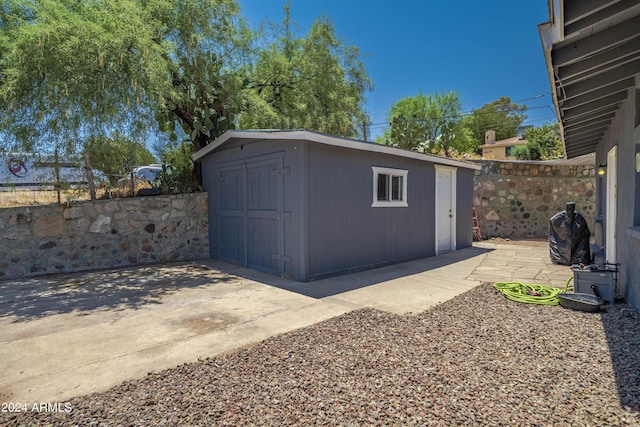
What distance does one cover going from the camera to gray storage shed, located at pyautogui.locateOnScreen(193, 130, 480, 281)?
561cm

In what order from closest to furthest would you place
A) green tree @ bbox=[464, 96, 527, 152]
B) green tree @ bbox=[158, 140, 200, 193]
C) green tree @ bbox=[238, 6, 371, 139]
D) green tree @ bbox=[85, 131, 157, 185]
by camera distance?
1. green tree @ bbox=[85, 131, 157, 185]
2. green tree @ bbox=[158, 140, 200, 193]
3. green tree @ bbox=[238, 6, 371, 139]
4. green tree @ bbox=[464, 96, 527, 152]

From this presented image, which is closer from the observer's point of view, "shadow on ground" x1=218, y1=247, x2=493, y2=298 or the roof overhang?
the roof overhang

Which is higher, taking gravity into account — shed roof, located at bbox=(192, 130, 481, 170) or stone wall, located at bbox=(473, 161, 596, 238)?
shed roof, located at bbox=(192, 130, 481, 170)

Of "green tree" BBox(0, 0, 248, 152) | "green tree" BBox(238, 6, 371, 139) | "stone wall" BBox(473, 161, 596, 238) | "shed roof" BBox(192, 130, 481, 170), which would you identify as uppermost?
"green tree" BBox(238, 6, 371, 139)

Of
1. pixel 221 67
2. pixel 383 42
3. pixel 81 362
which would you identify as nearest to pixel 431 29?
pixel 383 42

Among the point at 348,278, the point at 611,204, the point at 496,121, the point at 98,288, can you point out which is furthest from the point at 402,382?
the point at 496,121

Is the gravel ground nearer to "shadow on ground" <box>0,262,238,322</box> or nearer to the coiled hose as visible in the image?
the coiled hose

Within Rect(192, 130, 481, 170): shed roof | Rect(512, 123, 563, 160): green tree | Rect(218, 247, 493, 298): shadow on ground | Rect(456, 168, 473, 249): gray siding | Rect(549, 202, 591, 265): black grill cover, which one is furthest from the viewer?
Rect(512, 123, 563, 160): green tree

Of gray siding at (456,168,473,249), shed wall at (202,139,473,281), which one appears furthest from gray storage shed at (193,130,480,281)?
gray siding at (456,168,473,249)

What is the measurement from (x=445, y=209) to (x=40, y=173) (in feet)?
27.7

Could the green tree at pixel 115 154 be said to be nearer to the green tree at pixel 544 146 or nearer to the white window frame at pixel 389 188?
the white window frame at pixel 389 188

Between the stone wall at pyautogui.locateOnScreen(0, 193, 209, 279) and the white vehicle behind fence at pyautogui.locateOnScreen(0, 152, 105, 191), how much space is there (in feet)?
1.55

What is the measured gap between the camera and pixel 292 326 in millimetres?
3621

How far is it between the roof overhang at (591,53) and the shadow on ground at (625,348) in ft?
7.67
